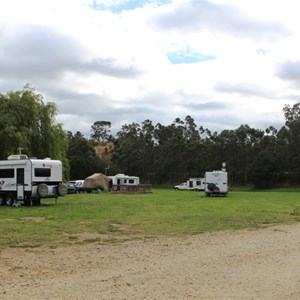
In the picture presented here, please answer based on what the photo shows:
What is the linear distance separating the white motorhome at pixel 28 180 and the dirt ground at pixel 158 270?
15462mm

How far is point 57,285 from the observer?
7.70 m

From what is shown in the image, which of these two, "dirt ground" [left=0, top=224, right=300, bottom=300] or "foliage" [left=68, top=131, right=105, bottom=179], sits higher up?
"foliage" [left=68, top=131, right=105, bottom=179]

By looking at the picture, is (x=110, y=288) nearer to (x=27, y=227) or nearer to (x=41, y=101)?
(x=27, y=227)

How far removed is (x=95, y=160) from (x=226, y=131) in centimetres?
2561

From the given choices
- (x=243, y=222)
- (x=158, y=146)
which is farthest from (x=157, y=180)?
(x=243, y=222)

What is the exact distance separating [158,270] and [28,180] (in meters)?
19.6

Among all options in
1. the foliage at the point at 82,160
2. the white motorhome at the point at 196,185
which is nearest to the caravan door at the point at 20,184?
the white motorhome at the point at 196,185

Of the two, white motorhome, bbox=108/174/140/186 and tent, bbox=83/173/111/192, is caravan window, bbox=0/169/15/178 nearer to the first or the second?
tent, bbox=83/173/111/192

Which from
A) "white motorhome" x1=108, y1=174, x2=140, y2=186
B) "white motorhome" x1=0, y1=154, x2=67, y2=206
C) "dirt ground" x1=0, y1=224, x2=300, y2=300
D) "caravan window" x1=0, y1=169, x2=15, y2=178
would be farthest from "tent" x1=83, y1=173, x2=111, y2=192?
"dirt ground" x1=0, y1=224, x2=300, y2=300

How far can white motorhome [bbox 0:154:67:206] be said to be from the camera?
27297mm

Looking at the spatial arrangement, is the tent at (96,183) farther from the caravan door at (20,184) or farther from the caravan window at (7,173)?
the caravan door at (20,184)

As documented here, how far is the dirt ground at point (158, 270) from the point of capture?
722cm

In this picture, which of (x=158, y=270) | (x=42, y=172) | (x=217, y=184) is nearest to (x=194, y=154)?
(x=217, y=184)

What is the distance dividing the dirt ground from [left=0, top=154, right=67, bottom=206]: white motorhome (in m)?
15.5
